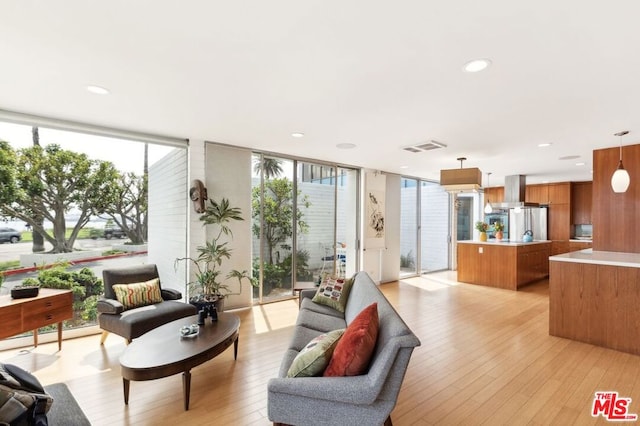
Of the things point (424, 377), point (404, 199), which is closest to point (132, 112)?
point (424, 377)

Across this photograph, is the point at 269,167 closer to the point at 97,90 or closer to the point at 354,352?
the point at 97,90

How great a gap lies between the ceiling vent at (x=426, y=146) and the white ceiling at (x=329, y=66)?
377 mm

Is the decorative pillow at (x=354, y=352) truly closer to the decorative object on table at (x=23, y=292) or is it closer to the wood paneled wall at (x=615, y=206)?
the decorative object on table at (x=23, y=292)

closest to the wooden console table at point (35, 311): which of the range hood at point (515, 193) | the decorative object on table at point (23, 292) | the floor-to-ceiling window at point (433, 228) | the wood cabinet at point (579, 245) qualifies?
the decorative object on table at point (23, 292)

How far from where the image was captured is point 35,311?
303 cm

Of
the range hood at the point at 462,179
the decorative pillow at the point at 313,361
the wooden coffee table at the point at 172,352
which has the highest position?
the range hood at the point at 462,179

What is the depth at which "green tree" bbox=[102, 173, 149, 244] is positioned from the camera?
412cm

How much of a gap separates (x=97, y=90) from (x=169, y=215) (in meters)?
2.25

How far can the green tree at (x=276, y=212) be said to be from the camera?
5.18m

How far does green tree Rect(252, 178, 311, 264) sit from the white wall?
1141 millimetres

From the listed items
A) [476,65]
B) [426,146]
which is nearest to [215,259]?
[426,146]

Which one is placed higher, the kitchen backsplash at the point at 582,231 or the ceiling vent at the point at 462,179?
the ceiling vent at the point at 462,179

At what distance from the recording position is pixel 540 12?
66.3 inches

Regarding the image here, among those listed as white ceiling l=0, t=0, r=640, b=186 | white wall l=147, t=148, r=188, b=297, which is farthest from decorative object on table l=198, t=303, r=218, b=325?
white ceiling l=0, t=0, r=640, b=186
